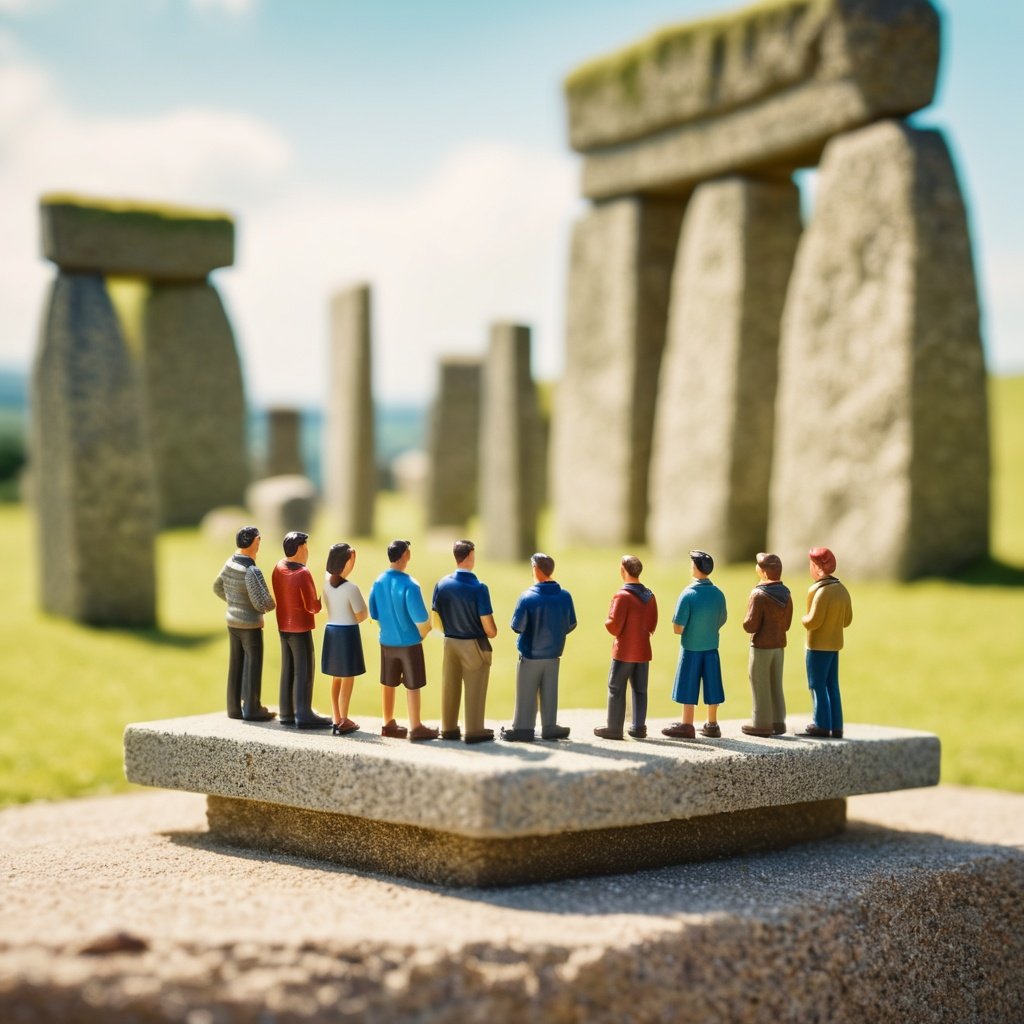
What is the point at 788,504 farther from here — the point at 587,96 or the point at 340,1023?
the point at 340,1023

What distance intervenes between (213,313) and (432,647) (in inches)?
361

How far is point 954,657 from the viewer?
983 centimetres

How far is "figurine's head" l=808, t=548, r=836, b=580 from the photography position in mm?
5781

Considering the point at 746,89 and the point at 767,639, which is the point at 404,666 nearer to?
the point at 767,639

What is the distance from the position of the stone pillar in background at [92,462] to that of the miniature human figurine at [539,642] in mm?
7075

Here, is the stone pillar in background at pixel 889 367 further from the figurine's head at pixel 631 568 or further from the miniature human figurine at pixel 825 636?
the figurine's head at pixel 631 568

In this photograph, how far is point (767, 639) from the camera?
577 centimetres

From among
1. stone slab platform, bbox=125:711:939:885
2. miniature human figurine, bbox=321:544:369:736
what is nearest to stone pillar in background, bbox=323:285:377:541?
stone slab platform, bbox=125:711:939:885

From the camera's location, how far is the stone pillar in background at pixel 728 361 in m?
13.2

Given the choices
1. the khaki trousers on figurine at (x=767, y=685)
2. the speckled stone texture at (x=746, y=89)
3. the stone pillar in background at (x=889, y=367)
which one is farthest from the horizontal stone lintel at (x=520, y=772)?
the speckled stone texture at (x=746, y=89)

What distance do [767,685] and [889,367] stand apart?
6.31 metres

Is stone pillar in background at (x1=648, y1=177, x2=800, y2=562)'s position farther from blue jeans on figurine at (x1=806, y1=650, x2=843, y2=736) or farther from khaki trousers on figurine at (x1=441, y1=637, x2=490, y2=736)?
khaki trousers on figurine at (x1=441, y1=637, x2=490, y2=736)

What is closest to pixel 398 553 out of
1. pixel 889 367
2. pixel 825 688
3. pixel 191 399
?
pixel 825 688

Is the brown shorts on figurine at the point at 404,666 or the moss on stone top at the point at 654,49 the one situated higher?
the moss on stone top at the point at 654,49
